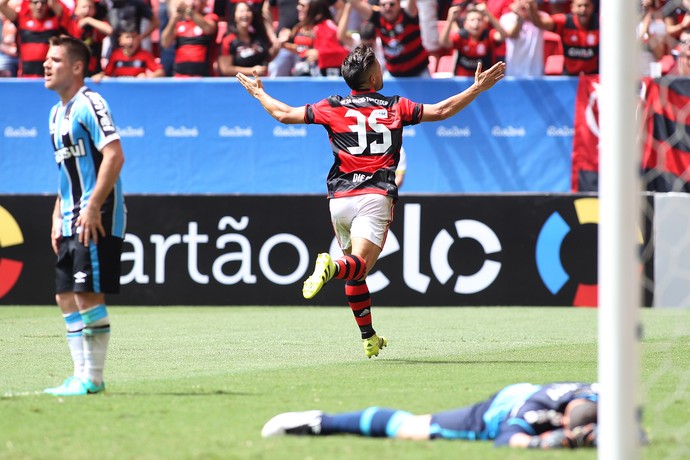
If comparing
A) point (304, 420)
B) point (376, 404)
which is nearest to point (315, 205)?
point (376, 404)

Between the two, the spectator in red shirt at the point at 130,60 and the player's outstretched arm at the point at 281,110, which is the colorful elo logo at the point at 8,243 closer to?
the spectator in red shirt at the point at 130,60

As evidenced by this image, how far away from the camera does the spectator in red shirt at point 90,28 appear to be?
16906 mm

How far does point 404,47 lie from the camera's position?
1602cm

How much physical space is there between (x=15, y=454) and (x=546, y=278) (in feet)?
33.7

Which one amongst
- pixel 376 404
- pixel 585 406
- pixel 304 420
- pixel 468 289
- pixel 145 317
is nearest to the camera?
pixel 585 406

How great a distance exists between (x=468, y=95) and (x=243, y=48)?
8.39 m

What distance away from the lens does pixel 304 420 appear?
18.4 ft

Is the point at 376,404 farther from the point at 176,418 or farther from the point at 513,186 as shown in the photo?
the point at 513,186

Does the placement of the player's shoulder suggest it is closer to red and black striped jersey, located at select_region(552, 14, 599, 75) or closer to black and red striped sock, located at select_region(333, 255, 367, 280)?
black and red striped sock, located at select_region(333, 255, 367, 280)

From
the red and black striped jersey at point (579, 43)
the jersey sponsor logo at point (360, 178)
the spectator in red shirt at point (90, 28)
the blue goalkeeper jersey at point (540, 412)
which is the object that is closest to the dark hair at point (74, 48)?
the jersey sponsor logo at point (360, 178)

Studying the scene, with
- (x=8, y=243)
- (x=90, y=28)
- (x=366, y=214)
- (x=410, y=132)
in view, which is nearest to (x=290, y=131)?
(x=410, y=132)

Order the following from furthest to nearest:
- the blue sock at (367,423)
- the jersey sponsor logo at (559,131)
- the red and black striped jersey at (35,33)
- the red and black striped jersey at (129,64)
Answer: the red and black striped jersey at (129,64) < the red and black striped jersey at (35,33) < the jersey sponsor logo at (559,131) < the blue sock at (367,423)

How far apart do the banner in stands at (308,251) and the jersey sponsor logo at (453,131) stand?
4.65ft

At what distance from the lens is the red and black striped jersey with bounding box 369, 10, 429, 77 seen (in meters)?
16.0
